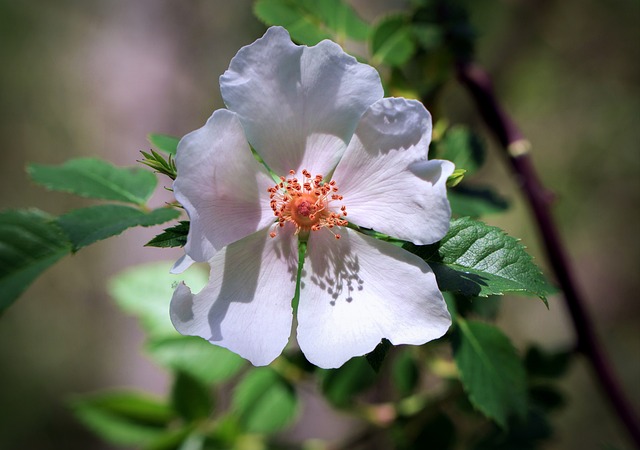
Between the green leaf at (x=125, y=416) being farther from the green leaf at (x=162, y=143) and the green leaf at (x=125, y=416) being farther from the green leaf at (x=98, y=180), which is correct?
the green leaf at (x=162, y=143)

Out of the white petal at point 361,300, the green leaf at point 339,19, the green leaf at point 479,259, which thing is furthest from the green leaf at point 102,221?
the green leaf at point 339,19

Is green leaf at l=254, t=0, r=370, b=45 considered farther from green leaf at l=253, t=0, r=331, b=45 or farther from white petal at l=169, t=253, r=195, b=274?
white petal at l=169, t=253, r=195, b=274

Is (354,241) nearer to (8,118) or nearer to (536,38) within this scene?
(536,38)

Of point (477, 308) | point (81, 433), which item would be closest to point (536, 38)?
point (477, 308)

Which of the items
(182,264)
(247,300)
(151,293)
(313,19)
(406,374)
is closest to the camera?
(182,264)

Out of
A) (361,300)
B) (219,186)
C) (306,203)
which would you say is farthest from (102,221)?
(361,300)

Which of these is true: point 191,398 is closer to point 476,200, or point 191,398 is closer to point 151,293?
point 151,293
